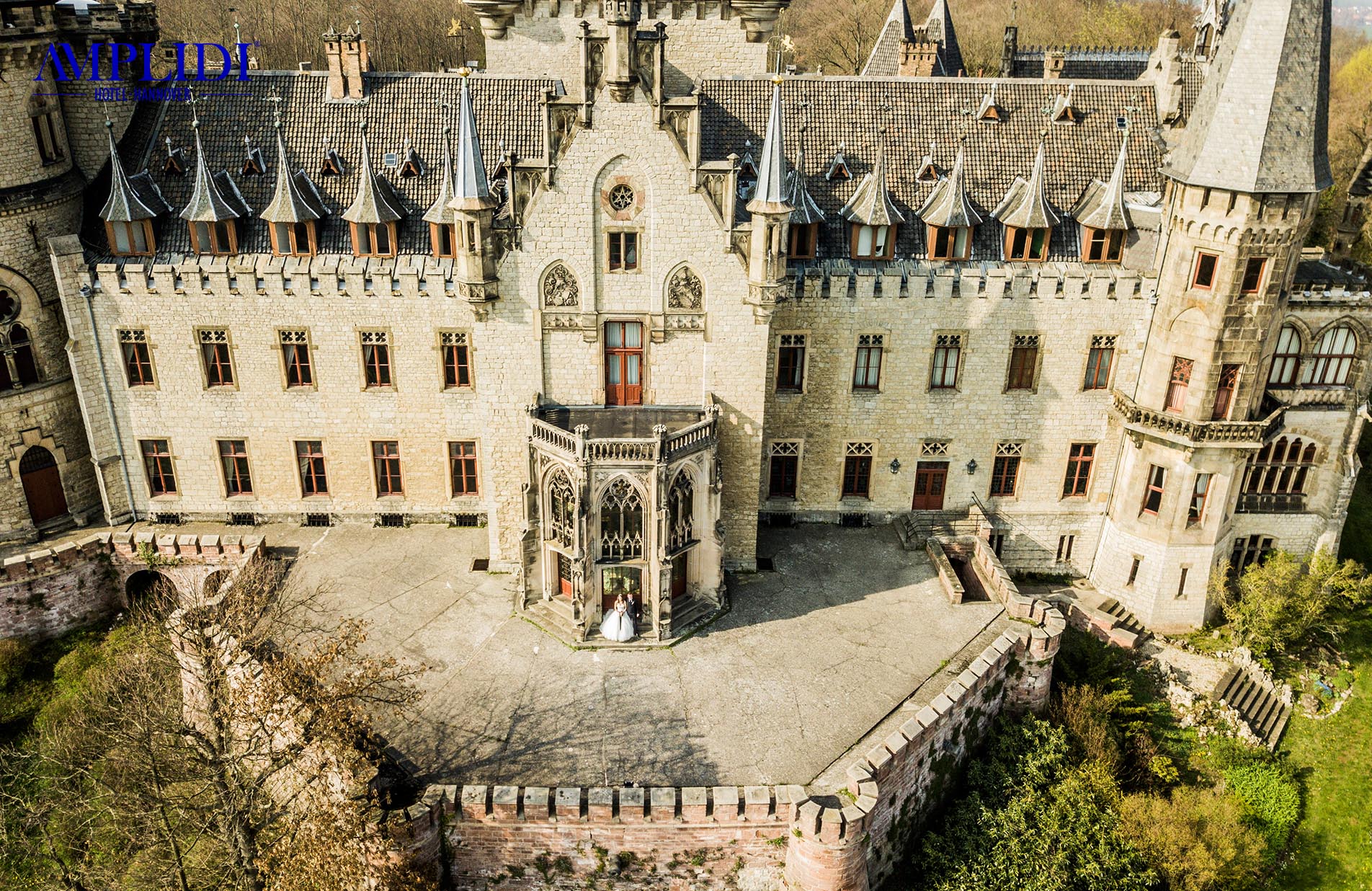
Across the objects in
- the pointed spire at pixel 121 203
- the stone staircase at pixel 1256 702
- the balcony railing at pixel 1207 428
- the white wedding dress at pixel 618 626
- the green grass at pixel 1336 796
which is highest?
the pointed spire at pixel 121 203

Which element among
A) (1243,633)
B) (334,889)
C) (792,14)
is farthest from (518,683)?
(792,14)

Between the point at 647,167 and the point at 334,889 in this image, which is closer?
the point at 334,889

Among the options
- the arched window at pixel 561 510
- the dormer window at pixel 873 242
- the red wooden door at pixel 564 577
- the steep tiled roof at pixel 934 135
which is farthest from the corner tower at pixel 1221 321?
the red wooden door at pixel 564 577

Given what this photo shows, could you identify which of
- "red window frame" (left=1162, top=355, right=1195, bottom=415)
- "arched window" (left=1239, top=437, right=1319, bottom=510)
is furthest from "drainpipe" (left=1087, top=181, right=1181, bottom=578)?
"arched window" (left=1239, top=437, right=1319, bottom=510)

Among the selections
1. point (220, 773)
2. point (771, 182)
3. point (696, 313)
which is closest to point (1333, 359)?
point (771, 182)

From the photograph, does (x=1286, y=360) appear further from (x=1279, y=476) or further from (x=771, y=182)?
(x=771, y=182)

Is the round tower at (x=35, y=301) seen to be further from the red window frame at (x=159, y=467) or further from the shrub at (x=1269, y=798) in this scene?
the shrub at (x=1269, y=798)

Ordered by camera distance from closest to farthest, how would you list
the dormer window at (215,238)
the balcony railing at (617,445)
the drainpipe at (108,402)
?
the balcony railing at (617,445) → the drainpipe at (108,402) → the dormer window at (215,238)

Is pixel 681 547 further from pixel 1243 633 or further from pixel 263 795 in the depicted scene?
pixel 1243 633
